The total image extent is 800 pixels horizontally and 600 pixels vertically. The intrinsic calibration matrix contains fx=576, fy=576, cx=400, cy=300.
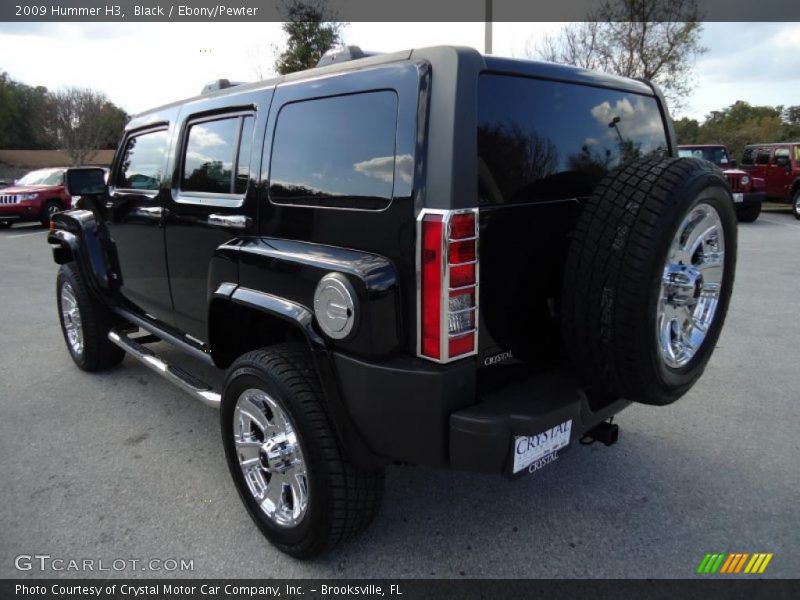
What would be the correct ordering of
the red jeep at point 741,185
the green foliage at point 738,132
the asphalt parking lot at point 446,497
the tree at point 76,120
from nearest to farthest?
the asphalt parking lot at point 446,497
the red jeep at point 741,185
the green foliage at point 738,132
the tree at point 76,120

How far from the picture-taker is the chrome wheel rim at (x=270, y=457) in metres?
2.41

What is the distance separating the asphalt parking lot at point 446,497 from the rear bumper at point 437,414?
0.68 metres

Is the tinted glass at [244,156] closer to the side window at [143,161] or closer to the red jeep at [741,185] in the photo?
the side window at [143,161]

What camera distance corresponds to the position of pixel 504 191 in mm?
2166

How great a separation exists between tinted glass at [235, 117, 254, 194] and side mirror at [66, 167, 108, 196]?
1.95 meters

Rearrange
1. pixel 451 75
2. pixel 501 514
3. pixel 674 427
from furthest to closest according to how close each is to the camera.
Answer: pixel 674 427
pixel 501 514
pixel 451 75

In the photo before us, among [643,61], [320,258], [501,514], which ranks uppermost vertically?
[643,61]

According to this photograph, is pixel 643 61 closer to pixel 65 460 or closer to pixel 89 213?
pixel 89 213

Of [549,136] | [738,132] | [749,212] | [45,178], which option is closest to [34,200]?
[45,178]

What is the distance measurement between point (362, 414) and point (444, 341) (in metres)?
0.42

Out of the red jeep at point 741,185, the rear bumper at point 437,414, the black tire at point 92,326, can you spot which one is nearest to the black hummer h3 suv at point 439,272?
the rear bumper at point 437,414

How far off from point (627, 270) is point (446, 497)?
1535mm

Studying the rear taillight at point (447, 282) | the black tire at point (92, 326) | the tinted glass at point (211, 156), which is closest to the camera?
the rear taillight at point (447, 282)

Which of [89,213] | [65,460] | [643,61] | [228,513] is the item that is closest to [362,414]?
[228,513]
